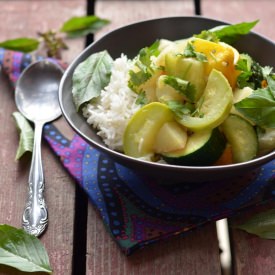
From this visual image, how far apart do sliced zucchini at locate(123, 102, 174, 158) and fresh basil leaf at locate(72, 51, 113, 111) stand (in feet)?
0.55

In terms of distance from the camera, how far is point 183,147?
3.64 ft

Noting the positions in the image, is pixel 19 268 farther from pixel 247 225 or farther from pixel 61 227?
pixel 247 225

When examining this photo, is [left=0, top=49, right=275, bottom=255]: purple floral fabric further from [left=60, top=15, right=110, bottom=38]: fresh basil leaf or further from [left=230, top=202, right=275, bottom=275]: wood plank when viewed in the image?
[left=60, top=15, right=110, bottom=38]: fresh basil leaf

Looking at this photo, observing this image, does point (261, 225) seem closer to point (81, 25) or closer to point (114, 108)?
point (114, 108)

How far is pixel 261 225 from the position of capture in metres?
1.14

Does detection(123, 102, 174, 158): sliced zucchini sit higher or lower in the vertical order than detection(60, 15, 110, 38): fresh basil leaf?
higher

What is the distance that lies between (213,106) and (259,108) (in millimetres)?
91

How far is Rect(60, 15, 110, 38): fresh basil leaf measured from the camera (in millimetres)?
1703

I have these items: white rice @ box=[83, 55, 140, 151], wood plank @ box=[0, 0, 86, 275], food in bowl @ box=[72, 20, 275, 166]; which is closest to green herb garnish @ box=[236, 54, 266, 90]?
food in bowl @ box=[72, 20, 275, 166]

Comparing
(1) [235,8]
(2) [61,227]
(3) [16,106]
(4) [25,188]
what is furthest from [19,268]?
(1) [235,8]

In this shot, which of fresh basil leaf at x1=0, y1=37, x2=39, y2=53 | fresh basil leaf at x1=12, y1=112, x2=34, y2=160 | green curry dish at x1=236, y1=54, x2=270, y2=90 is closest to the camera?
green curry dish at x1=236, y1=54, x2=270, y2=90

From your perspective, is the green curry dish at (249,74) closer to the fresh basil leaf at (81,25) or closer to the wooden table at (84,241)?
the wooden table at (84,241)

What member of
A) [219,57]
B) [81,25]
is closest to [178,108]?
[219,57]

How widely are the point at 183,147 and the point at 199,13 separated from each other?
814mm
